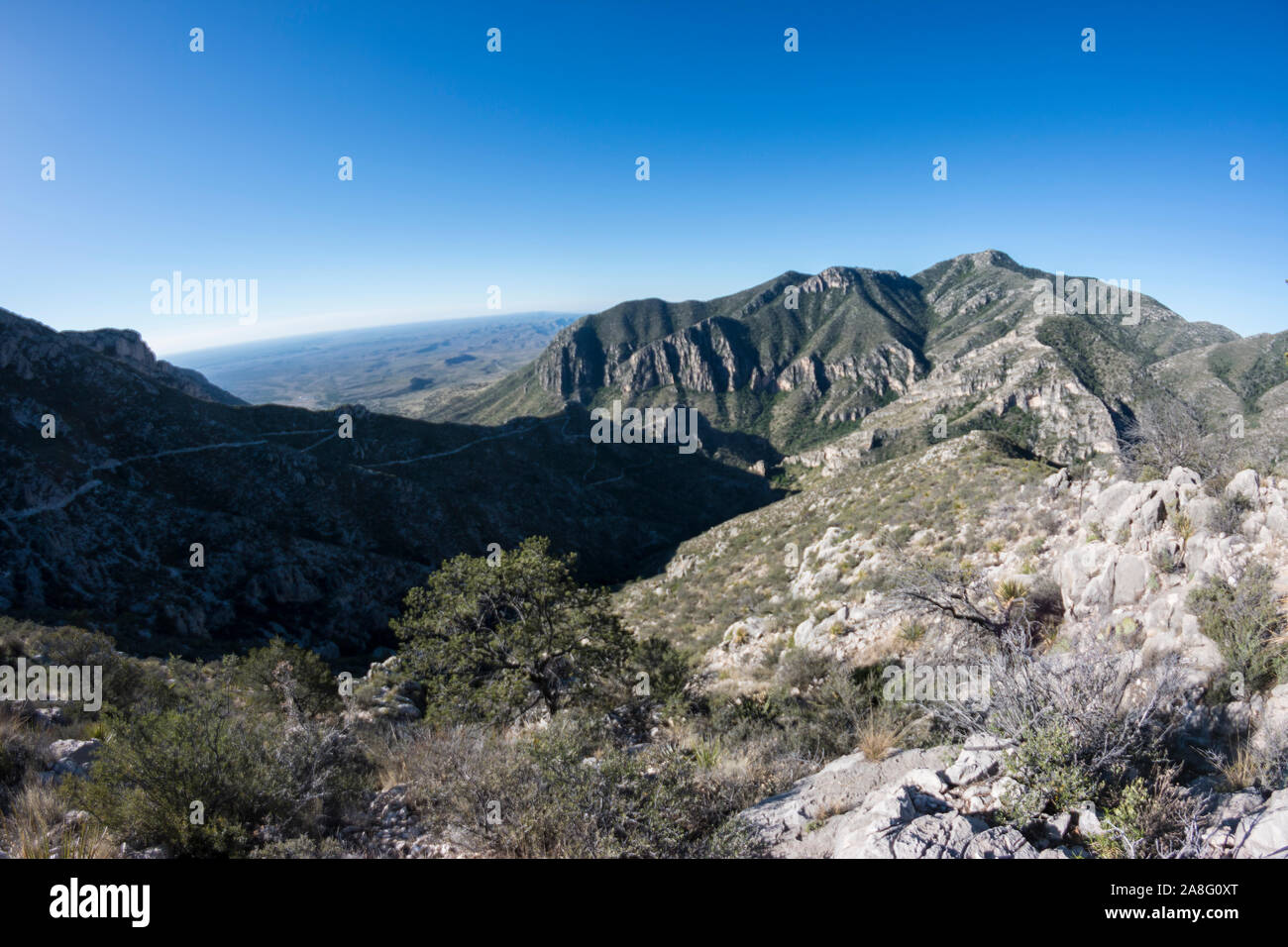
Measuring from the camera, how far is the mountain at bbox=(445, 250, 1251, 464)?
84.2m

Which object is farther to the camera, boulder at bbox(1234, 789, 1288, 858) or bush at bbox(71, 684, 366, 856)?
bush at bbox(71, 684, 366, 856)

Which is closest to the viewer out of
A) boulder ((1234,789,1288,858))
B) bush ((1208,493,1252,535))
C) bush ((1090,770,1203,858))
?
boulder ((1234,789,1288,858))

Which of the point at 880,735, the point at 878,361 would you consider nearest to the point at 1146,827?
the point at 880,735

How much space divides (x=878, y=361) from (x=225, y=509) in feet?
469

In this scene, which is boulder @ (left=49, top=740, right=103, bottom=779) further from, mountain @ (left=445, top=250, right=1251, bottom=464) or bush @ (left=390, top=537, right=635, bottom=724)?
mountain @ (left=445, top=250, right=1251, bottom=464)

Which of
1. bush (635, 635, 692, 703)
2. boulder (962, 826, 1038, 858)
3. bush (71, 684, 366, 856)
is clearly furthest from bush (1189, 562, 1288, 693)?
bush (71, 684, 366, 856)

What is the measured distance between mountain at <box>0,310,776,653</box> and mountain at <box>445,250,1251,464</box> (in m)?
70.2

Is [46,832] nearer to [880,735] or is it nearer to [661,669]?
[880,735]

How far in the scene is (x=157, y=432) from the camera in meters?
39.2

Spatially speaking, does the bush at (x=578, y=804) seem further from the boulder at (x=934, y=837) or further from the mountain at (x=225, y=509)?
the mountain at (x=225, y=509)

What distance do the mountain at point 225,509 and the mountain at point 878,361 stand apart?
7018 cm
